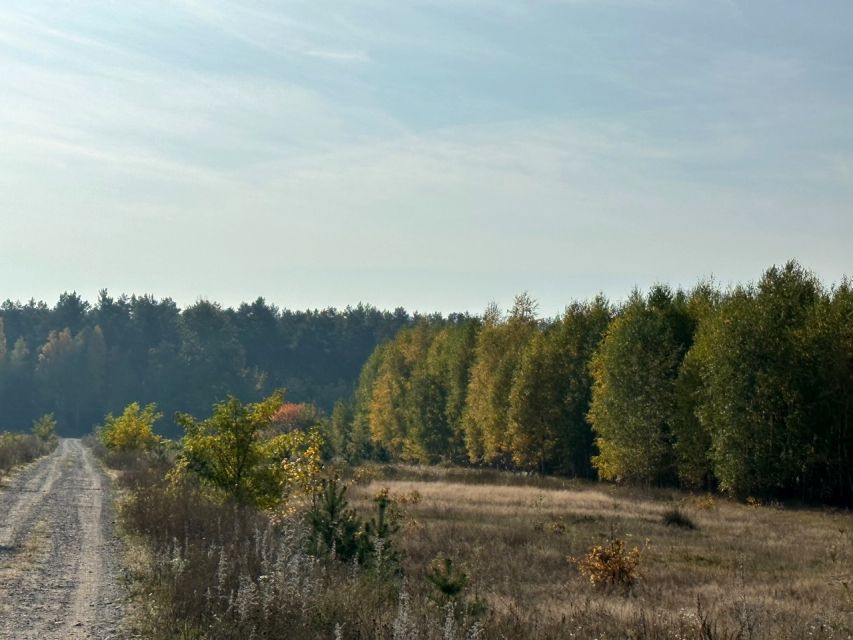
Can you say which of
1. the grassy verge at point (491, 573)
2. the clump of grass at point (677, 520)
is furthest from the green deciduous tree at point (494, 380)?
the clump of grass at point (677, 520)

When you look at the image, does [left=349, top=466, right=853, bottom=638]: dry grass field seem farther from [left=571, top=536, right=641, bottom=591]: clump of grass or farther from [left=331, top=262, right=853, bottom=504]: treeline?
[left=331, top=262, right=853, bottom=504]: treeline

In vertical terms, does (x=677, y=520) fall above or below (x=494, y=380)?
below

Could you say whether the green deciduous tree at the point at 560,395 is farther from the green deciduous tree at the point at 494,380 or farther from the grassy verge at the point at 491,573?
the grassy verge at the point at 491,573

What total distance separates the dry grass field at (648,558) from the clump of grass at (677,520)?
0.36m

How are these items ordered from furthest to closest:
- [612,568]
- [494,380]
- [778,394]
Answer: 1. [494,380]
2. [778,394]
3. [612,568]

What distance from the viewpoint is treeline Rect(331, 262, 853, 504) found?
43.0 m

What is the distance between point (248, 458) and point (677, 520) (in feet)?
51.5

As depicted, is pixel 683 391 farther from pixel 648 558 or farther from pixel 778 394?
pixel 648 558

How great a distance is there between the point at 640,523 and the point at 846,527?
6.74m

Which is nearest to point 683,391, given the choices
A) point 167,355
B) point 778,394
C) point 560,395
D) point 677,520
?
point 778,394

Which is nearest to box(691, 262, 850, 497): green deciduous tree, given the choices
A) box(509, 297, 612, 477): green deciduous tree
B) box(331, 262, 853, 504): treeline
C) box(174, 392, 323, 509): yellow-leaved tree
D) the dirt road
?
box(331, 262, 853, 504): treeline

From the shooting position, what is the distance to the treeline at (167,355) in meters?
157

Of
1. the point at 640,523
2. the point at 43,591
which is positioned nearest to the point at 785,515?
the point at 640,523

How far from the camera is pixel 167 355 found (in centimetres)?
16925
